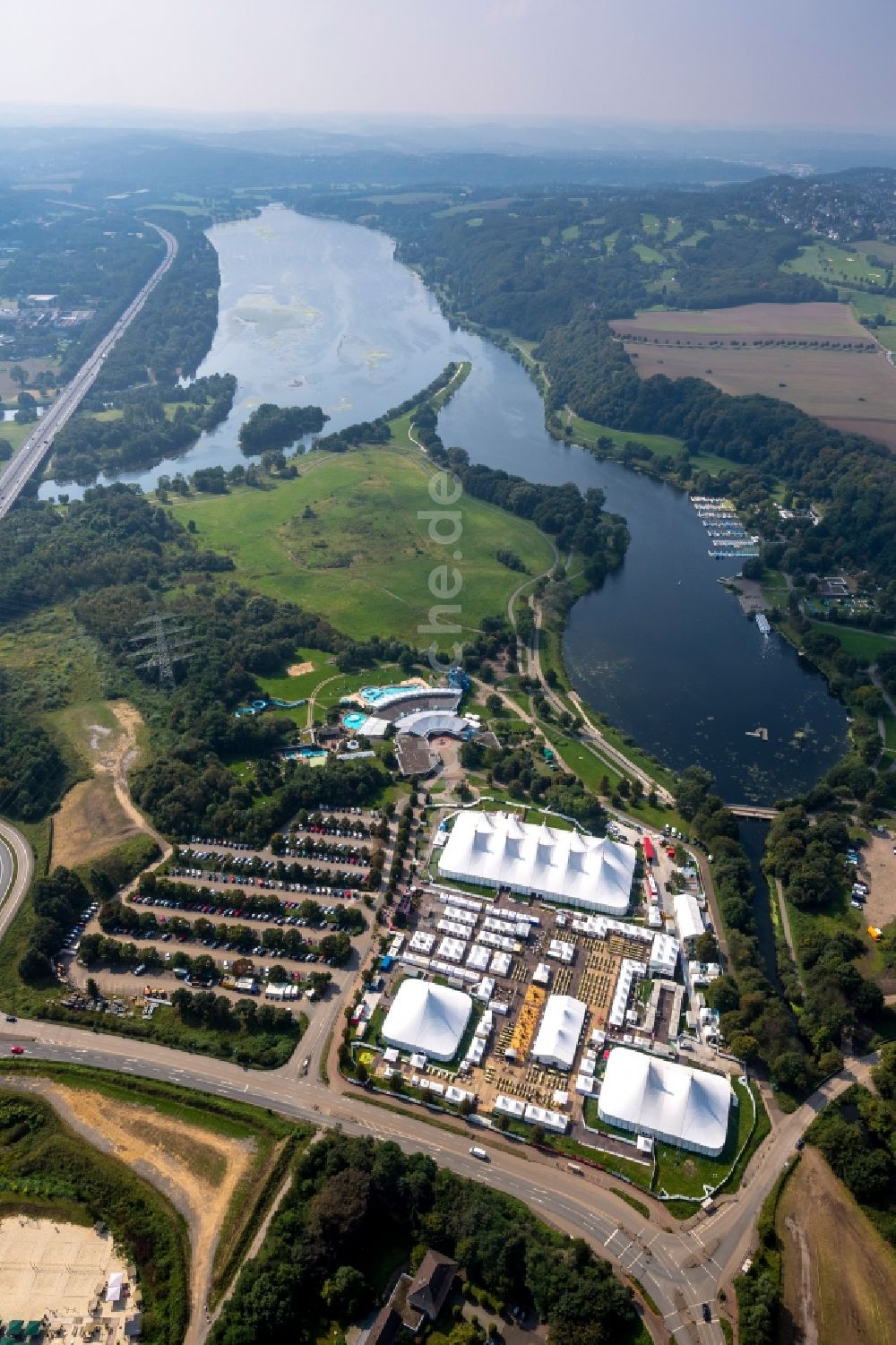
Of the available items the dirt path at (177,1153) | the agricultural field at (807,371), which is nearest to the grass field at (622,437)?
the agricultural field at (807,371)

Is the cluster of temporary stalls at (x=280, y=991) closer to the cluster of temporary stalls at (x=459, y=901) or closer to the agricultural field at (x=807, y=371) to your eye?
the cluster of temporary stalls at (x=459, y=901)

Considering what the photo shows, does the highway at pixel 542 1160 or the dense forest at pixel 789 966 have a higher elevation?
the dense forest at pixel 789 966

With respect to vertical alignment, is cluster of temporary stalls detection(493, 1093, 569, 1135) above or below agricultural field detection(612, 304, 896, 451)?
below

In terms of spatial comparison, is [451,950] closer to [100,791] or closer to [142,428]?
Result: [100,791]

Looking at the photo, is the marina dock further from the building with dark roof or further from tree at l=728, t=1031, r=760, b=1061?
the building with dark roof

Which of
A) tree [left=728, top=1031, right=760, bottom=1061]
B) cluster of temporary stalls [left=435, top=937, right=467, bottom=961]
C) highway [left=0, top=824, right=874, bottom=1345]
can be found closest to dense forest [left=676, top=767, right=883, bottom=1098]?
tree [left=728, top=1031, right=760, bottom=1061]

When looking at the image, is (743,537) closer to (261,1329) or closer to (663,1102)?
(663,1102)
